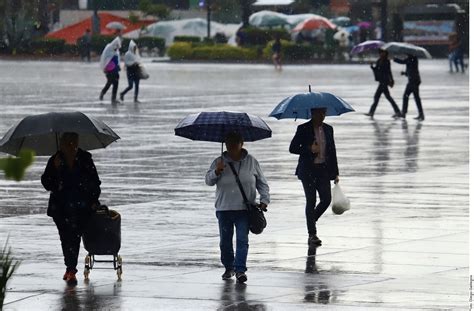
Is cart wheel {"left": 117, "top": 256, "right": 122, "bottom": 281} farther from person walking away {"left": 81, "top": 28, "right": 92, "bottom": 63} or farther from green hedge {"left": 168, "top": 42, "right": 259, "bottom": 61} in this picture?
green hedge {"left": 168, "top": 42, "right": 259, "bottom": 61}

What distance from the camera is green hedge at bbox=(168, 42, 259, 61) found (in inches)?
2990

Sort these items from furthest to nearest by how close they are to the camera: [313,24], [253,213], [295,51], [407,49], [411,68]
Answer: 1. [313,24]
2. [295,51]
3. [407,49]
4. [411,68]
5. [253,213]

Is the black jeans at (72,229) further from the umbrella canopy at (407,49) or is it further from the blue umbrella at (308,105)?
the umbrella canopy at (407,49)

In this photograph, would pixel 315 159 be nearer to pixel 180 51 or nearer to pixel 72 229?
pixel 72 229

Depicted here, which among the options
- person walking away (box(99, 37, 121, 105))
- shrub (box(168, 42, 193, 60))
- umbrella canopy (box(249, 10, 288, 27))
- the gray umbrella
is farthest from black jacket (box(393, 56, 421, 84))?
umbrella canopy (box(249, 10, 288, 27))

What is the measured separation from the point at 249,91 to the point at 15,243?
29.2m

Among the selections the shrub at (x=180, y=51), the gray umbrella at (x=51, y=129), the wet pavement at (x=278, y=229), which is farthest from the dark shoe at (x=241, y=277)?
the shrub at (x=180, y=51)

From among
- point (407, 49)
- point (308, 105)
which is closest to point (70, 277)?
point (308, 105)

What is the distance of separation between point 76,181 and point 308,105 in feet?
10.1

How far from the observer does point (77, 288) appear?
10992mm

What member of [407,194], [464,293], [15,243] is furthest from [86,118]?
[407,194]

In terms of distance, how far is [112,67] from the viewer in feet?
122

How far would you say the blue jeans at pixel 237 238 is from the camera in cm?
1127

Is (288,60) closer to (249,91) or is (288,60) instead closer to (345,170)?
(249,91)
